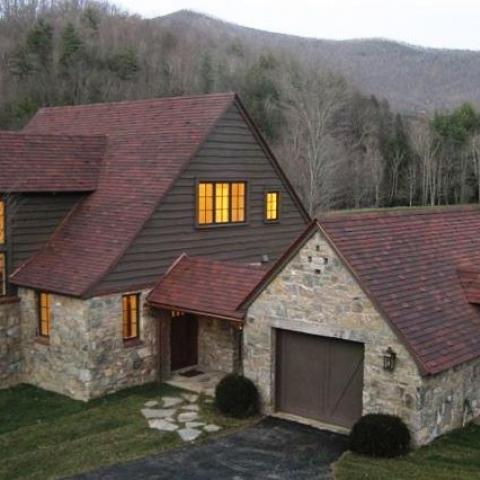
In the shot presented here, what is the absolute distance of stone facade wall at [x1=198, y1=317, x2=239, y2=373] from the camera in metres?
18.4

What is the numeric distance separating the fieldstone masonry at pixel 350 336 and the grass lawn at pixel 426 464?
1.18 feet

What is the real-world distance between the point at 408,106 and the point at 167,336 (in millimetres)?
91587

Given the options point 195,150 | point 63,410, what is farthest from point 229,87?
point 63,410

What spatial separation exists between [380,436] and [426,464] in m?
0.89

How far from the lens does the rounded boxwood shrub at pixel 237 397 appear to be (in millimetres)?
14883

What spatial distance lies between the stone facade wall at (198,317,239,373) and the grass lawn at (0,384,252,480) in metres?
1.81

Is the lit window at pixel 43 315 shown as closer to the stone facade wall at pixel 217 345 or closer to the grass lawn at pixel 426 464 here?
the stone facade wall at pixel 217 345

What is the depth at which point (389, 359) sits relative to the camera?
12.8 metres

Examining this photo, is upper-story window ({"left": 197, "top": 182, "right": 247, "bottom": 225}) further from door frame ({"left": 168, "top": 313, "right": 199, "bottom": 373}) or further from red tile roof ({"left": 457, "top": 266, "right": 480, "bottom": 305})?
red tile roof ({"left": 457, "top": 266, "right": 480, "bottom": 305})

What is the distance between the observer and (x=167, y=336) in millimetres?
18094

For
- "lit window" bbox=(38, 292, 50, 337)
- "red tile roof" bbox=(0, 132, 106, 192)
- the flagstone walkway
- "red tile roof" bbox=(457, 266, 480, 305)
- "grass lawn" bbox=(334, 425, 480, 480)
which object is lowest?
the flagstone walkway

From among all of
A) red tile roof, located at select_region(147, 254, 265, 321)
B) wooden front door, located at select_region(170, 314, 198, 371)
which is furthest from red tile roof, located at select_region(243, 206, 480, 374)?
wooden front door, located at select_region(170, 314, 198, 371)

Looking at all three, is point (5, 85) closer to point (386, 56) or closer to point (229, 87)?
point (229, 87)

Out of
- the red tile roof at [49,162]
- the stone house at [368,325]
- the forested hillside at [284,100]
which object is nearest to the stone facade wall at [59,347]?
the red tile roof at [49,162]
